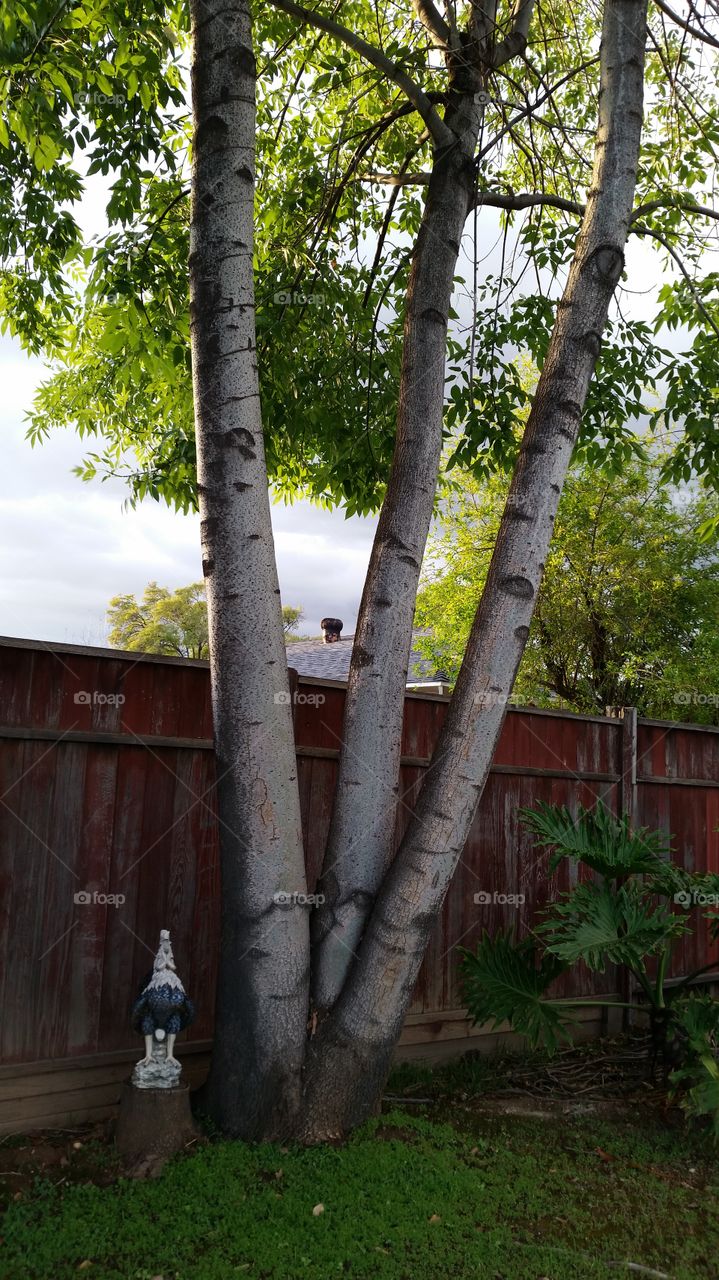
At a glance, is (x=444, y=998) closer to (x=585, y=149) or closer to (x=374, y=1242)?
(x=374, y=1242)

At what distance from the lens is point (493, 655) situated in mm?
4141

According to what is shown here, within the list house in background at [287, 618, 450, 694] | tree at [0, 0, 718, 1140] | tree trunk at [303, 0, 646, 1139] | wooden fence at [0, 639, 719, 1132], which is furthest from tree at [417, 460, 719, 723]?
tree trunk at [303, 0, 646, 1139]

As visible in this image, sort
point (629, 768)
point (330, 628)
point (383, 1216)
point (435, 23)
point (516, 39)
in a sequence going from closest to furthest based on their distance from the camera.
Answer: point (383, 1216)
point (435, 23)
point (516, 39)
point (629, 768)
point (330, 628)

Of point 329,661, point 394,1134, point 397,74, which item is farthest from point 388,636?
point 329,661

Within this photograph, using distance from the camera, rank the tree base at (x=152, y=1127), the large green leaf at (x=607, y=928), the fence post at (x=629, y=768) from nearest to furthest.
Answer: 1. the tree base at (x=152, y=1127)
2. the large green leaf at (x=607, y=928)
3. the fence post at (x=629, y=768)

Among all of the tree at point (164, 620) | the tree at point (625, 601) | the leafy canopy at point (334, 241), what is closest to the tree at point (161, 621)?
the tree at point (164, 620)

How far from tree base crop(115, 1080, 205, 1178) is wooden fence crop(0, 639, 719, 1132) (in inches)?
19.3

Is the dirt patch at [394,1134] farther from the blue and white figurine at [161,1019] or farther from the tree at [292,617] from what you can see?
the tree at [292,617]

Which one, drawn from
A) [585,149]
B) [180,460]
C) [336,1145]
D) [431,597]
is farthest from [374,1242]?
[431,597]

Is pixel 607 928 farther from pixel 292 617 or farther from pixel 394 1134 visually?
pixel 292 617

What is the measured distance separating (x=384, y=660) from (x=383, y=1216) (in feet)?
6.93

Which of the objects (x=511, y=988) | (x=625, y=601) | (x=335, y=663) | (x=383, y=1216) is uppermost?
(x=625, y=601)

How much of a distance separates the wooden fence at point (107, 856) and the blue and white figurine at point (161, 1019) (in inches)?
17.3

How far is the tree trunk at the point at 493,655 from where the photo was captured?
388 cm
